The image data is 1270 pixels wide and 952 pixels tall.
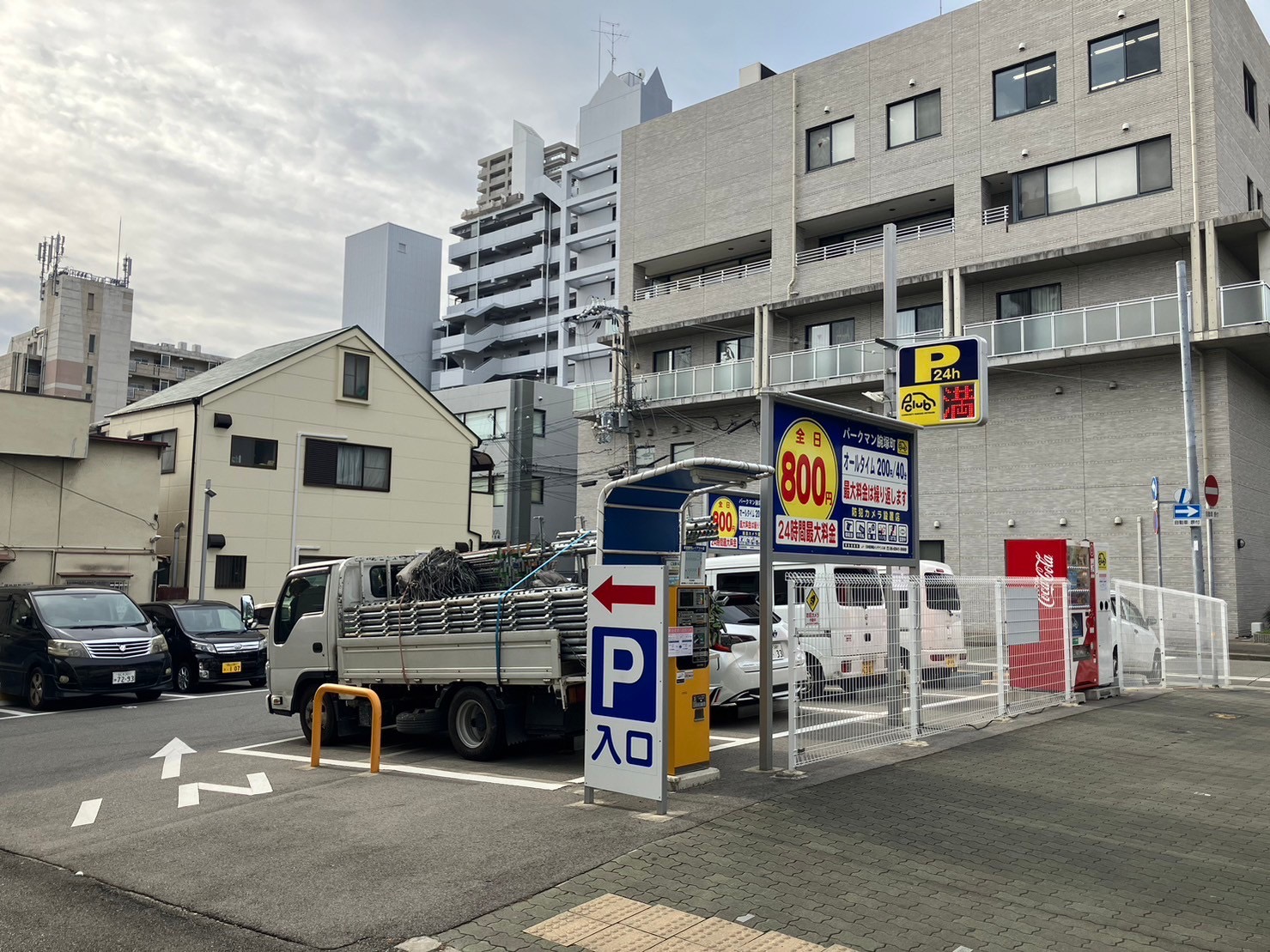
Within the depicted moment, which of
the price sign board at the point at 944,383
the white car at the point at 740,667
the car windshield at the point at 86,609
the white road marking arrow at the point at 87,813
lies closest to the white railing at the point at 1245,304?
the price sign board at the point at 944,383

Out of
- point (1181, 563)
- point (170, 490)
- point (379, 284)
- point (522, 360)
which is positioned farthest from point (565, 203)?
point (1181, 563)

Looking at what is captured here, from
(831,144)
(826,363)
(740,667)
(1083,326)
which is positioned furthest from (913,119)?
(740,667)

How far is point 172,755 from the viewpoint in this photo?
36.6ft

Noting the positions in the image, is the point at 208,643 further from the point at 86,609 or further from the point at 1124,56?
the point at 1124,56

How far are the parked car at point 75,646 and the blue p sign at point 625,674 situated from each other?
1205 centimetres

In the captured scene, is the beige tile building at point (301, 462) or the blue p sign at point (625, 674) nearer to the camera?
the blue p sign at point (625, 674)

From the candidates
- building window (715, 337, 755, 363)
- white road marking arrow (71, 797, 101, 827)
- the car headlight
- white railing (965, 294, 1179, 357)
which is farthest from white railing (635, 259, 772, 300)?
white road marking arrow (71, 797, 101, 827)

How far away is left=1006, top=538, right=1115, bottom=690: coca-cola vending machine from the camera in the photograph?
12523 millimetres

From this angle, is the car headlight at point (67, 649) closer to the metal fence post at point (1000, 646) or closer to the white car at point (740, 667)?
the white car at point (740, 667)

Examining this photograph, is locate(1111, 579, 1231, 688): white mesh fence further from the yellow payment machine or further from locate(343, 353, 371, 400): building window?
locate(343, 353, 371, 400): building window

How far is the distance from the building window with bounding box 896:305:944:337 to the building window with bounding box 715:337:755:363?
5.28 metres

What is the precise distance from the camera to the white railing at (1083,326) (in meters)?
24.8

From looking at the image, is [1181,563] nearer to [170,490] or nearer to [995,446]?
[995,446]

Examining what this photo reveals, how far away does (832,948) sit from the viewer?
4.68 m
